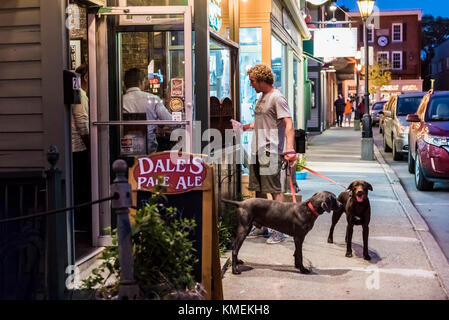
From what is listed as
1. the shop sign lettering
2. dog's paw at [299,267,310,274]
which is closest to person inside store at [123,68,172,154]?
→ dog's paw at [299,267,310,274]

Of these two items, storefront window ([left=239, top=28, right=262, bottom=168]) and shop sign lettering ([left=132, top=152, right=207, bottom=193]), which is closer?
shop sign lettering ([left=132, top=152, right=207, bottom=193])

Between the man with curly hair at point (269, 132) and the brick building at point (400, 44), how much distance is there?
64314 mm

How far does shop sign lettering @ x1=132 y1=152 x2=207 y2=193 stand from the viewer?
4656 mm

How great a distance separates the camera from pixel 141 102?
23.5 ft

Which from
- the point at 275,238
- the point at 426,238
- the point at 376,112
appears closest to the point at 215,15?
the point at 275,238

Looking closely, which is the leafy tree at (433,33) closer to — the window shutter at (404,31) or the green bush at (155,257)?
the window shutter at (404,31)

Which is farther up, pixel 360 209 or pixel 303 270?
pixel 360 209

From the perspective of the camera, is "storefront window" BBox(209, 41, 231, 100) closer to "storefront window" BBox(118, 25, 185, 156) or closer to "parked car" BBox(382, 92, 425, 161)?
"storefront window" BBox(118, 25, 185, 156)

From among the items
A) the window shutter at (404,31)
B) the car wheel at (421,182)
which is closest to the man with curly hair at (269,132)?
the car wheel at (421,182)

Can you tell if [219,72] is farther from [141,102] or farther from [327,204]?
[327,204]

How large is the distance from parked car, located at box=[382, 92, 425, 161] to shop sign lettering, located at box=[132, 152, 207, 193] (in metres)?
13.8

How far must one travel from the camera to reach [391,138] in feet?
65.8

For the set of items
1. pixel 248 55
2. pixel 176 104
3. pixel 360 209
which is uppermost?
pixel 248 55

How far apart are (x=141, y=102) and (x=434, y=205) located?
5660mm
